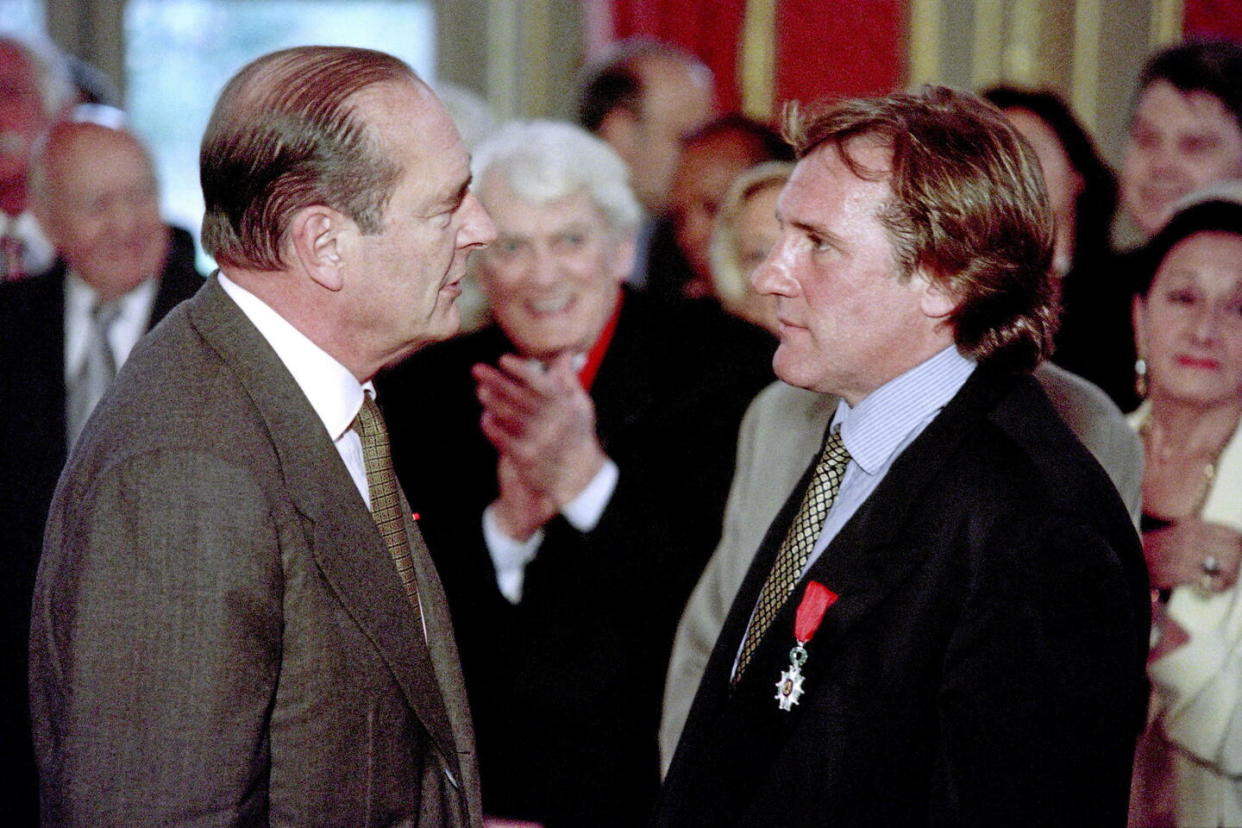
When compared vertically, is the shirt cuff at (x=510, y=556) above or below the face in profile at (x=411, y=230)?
below

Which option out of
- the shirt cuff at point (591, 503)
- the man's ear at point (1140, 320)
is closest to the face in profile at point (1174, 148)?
the man's ear at point (1140, 320)

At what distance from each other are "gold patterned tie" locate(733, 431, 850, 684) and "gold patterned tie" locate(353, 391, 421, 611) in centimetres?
43

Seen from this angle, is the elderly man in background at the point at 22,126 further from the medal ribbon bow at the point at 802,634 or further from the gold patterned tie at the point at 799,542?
the medal ribbon bow at the point at 802,634

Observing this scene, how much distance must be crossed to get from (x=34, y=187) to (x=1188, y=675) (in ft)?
9.83

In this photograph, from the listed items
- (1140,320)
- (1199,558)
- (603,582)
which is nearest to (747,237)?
(1140,320)

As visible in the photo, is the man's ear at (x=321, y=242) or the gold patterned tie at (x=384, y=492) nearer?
the man's ear at (x=321, y=242)

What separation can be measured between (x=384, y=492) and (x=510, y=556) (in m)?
1.09

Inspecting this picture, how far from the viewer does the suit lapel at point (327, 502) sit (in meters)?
1.54

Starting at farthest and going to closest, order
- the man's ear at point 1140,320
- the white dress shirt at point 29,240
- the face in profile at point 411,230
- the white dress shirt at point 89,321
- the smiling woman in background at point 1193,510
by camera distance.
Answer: the white dress shirt at point 29,240 → the white dress shirt at point 89,321 → the man's ear at point 1140,320 → the smiling woman in background at point 1193,510 → the face in profile at point 411,230

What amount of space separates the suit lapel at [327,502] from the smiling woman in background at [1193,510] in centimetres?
145

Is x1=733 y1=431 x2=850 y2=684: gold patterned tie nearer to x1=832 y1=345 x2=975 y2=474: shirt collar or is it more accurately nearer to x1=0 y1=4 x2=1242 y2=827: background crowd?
x1=832 y1=345 x2=975 y2=474: shirt collar

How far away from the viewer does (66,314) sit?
330cm

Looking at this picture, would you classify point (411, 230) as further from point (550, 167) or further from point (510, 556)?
point (550, 167)

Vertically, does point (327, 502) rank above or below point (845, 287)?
below
